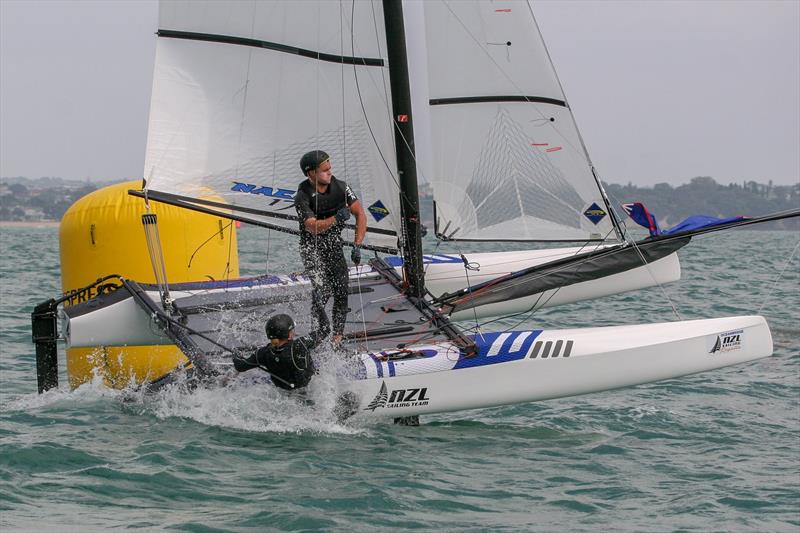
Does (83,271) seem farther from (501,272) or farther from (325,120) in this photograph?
(501,272)

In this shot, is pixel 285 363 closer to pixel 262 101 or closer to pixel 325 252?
pixel 325 252

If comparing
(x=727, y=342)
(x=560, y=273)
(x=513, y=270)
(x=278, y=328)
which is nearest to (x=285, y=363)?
(x=278, y=328)

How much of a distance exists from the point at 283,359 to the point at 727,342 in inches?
133

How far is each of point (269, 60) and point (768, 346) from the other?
4.66 metres

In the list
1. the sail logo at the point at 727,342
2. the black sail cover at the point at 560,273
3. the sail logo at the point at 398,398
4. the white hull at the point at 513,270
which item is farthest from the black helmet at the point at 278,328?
the sail logo at the point at 727,342

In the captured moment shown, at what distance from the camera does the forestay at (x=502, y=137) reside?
363 inches

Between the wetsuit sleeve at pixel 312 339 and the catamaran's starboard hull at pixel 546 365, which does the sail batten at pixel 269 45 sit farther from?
the catamaran's starboard hull at pixel 546 365

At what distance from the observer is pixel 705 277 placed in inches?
838

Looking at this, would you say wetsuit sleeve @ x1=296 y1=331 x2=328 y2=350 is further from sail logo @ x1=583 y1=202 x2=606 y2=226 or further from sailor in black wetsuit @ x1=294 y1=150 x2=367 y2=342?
sail logo @ x1=583 y1=202 x2=606 y2=226

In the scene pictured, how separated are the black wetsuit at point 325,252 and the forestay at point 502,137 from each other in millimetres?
1770

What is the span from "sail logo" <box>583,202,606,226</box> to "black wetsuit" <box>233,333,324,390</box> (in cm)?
343

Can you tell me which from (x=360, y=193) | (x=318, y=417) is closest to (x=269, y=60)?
(x=360, y=193)

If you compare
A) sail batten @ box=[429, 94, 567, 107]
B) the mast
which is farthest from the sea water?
sail batten @ box=[429, 94, 567, 107]

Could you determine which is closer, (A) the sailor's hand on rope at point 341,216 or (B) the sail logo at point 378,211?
(A) the sailor's hand on rope at point 341,216
